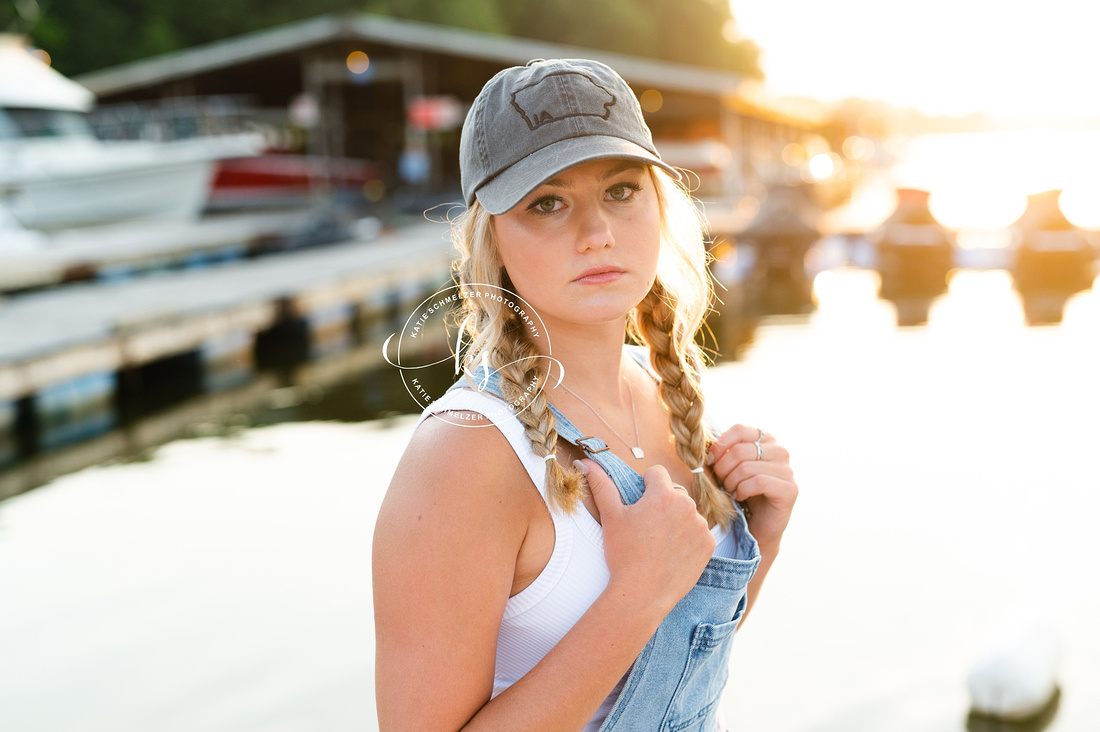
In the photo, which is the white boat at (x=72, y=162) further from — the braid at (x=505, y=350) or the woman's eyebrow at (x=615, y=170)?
the woman's eyebrow at (x=615, y=170)

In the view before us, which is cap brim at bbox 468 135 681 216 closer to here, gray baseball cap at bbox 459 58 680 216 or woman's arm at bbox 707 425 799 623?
gray baseball cap at bbox 459 58 680 216

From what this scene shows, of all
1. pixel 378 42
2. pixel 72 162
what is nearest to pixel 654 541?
pixel 72 162

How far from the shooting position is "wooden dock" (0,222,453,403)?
23.3 ft

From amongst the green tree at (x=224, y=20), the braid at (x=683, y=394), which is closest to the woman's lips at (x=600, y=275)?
the braid at (x=683, y=394)

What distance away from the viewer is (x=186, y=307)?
8.80 meters

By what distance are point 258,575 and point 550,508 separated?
385 centimetres

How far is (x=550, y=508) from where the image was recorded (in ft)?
3.89

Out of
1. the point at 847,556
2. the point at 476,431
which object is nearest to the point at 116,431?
the point at 847,556

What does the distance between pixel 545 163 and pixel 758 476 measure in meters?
0.62

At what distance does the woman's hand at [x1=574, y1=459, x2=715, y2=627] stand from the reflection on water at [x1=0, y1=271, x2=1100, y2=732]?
8.55 feet

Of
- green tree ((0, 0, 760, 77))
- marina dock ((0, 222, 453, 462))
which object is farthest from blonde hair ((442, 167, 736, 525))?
green tree ((0, 0, 760, 77))

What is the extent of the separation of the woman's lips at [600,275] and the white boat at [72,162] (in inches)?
653

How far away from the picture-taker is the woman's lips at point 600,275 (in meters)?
1.30

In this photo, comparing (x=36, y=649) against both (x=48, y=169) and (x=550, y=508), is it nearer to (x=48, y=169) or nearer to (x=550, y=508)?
(x=550, y=508)
